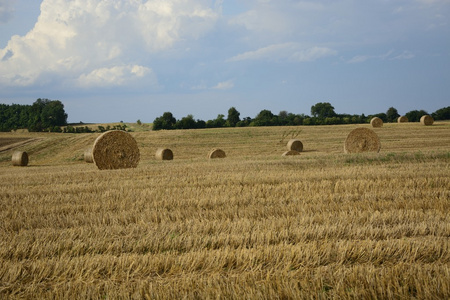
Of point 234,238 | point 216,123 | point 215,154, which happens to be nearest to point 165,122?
point 216,123

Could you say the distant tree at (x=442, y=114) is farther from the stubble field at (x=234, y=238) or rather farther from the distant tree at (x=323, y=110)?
the stubble field at (x=234, y=238)

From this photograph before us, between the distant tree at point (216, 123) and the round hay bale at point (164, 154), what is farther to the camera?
the distant tree at point (216, 123)

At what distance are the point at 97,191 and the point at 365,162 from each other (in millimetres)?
8892

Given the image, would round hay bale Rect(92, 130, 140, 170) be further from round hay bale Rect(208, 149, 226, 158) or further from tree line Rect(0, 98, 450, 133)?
tree line Rect(0, 98, 450, 133)

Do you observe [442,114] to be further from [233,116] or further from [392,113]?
[233,116]

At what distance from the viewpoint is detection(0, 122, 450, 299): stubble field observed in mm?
3275

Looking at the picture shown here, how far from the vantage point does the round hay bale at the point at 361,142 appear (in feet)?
74.1

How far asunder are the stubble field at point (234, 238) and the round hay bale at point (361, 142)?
43.3 ft

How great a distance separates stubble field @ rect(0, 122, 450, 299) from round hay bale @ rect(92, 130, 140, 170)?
741 cm

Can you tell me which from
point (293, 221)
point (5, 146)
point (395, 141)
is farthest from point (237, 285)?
point (5, 146)

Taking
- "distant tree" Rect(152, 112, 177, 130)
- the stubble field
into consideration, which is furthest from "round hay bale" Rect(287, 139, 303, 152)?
"distant tree" Rect(152, 112, 177, 130)

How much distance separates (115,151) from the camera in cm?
1700

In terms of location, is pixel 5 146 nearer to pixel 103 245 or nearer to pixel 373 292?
pixel 103 245

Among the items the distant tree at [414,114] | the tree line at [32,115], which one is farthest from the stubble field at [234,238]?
the tree line at [32,115]
